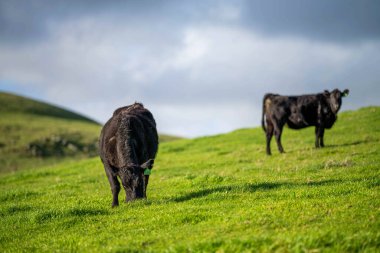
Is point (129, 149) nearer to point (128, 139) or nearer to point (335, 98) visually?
point (128, 139)

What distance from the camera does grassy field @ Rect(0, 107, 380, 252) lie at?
25.0ft

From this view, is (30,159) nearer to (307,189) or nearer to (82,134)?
(82,134)

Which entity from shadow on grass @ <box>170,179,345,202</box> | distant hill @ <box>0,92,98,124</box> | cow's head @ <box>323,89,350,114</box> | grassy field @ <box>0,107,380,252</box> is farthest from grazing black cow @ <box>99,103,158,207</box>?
distant hill @ <box>0,92,98,124</box>

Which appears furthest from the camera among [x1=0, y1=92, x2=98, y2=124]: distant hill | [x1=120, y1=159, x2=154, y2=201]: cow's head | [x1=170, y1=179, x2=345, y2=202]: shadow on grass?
[x1=0, y1=92, x2=98, y2=124]: distant hill

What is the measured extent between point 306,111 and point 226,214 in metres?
15.6

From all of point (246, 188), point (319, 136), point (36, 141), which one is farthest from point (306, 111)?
point (36, 141)

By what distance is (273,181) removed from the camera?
46.5 ft

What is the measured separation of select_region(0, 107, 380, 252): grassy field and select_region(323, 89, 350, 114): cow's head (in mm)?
5075

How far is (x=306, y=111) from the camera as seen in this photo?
24.1 meters

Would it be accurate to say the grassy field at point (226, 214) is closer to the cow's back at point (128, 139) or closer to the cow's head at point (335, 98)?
the cow's back at point (128, 139)

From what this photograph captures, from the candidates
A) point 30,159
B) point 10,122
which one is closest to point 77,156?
point 30,159

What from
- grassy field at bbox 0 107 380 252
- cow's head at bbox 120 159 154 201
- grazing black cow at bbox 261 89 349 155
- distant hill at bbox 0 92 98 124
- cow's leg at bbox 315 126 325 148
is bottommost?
grassy field at bbox 0 107 380 252

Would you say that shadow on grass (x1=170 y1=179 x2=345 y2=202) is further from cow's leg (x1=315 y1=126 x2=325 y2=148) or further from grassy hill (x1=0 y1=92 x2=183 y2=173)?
grassy hill (x1=0 y1=92 x2=183 y2=173)

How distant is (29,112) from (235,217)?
76472mm
